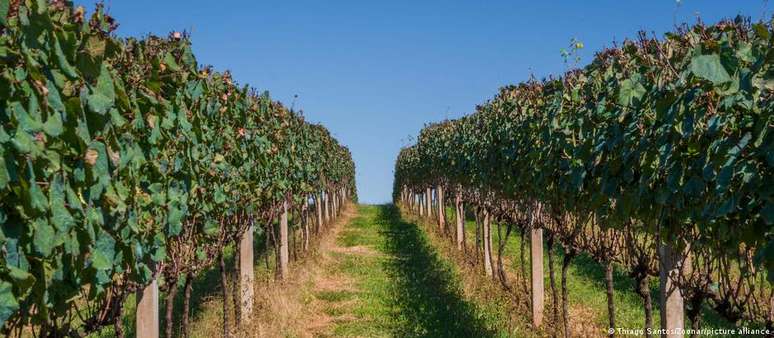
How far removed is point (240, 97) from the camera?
927 centimetres

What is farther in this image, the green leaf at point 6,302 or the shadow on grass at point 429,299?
the shadow on grass at point 429,299

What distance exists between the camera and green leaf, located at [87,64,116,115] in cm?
337

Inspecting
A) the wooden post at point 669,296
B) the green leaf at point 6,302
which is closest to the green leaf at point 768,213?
the wooden post at point 669,296

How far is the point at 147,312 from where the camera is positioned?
615 centimetres

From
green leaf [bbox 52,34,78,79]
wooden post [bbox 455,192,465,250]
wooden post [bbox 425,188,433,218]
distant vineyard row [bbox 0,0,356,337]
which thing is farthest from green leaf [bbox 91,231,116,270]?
wooden post [bbox 425,188,433,218]

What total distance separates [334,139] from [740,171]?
75.9 feet

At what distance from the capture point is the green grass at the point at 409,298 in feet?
33.2

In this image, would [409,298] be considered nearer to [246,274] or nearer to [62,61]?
[246,274]

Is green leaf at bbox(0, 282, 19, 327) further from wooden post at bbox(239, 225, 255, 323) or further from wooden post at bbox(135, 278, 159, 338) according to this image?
wooden post at bbox(239, 225, 255, 323)

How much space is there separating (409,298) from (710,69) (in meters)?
9.44

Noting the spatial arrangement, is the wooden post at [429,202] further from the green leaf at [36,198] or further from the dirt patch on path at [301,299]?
the green leaf at [36,198]

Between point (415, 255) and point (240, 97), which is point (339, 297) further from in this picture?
point (415, 255)

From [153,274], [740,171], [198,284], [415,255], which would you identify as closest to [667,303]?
[740,171]

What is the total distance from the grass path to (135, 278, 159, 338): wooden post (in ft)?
13.8
